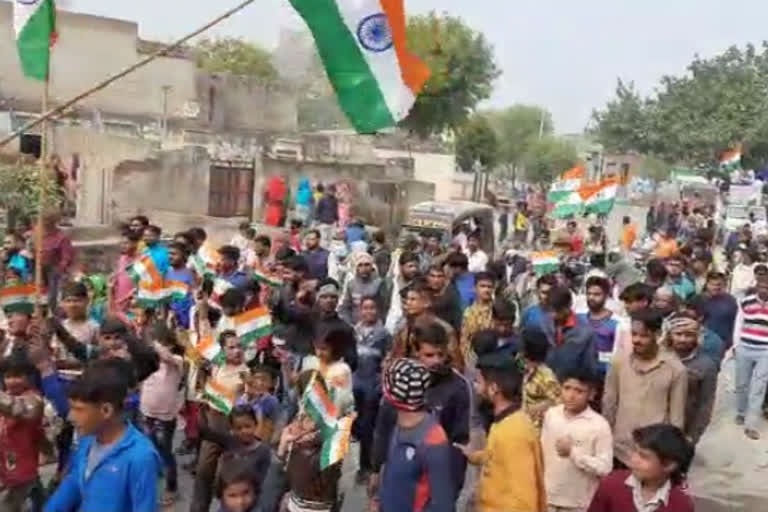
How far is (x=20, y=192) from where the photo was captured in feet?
50.5

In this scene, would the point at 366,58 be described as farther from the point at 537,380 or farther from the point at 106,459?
the point at 106,459

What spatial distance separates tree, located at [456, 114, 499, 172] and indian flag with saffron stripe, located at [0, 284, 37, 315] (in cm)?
3919

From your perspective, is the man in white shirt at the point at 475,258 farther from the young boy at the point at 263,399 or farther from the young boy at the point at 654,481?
the young boy at the point at 654,481

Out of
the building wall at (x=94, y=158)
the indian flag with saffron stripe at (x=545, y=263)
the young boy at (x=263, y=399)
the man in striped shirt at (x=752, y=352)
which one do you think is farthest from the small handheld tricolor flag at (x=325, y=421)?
the building wall at (x=94, y=158)

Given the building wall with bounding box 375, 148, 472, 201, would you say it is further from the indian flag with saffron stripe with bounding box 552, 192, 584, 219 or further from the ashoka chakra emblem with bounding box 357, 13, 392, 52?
the ashoka chakra emblem with bounding box 357, 13, 392, 52

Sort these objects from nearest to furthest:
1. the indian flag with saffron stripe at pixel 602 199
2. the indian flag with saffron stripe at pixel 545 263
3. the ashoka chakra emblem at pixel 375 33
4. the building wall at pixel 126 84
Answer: the ashoka chakra emblem at pixel 375 33
the indian flag with saffron stripe at pixel 545 263
the indian flag with saffron stripe at pixel 602 199
the building wall at pixel 126 84

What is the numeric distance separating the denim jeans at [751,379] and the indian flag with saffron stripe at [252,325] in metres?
4.54

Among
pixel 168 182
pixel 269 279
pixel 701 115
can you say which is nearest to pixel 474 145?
pixel 701 115

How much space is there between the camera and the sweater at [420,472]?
467 centimetres

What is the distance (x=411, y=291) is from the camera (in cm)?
781

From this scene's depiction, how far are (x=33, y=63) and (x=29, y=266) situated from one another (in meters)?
3.50

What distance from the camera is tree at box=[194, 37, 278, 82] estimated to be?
65.1 m

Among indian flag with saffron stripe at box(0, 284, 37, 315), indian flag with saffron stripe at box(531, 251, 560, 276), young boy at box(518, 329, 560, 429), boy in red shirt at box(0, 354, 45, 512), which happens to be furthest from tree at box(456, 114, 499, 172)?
boy in red shirt at box(0, 354, 45, 512)

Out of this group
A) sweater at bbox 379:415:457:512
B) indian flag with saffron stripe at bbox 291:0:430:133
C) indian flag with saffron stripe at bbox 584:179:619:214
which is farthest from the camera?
indian flag with saffron stripe at bbox 584:179:619:214
